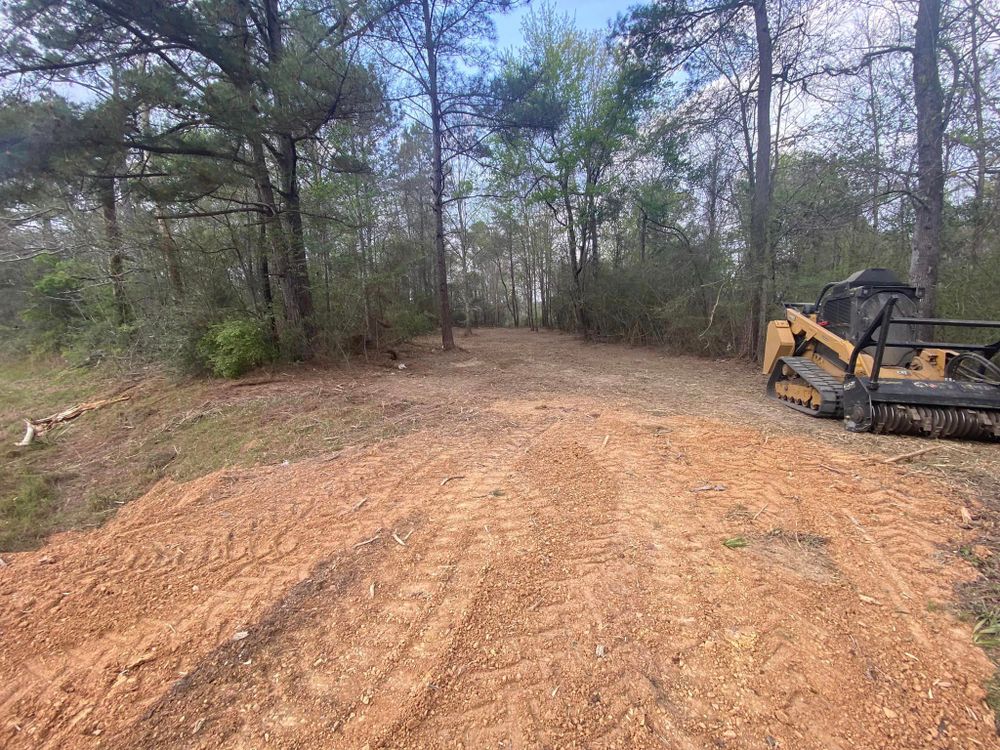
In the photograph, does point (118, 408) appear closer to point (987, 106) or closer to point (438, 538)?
point (438, 538)

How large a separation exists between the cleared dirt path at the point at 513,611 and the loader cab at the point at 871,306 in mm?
1992

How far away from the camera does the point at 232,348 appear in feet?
25.6

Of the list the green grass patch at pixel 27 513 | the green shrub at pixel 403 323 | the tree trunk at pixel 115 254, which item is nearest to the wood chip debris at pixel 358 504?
the green grass patch at pixel 27 513

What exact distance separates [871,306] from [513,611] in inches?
253

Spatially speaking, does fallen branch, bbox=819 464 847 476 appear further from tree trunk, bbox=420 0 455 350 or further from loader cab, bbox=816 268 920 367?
tree trunk, bbox=420 0 455 350

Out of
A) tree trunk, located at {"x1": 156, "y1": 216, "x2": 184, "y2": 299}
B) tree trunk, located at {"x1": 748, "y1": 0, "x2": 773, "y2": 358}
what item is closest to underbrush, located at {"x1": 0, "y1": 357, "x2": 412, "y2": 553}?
tree trunk, located at {"x1": 156, "y1": 216, "x2": 184, "y2": 299}

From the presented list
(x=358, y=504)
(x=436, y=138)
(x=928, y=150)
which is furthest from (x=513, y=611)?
(x=436, y=138)

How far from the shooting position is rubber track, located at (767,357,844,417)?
5.18m

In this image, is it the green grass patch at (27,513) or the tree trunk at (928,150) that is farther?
the tree trunk at (928,150)

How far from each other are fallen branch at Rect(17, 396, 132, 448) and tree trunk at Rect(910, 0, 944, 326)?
1384cm

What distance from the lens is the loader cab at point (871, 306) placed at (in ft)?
18.1

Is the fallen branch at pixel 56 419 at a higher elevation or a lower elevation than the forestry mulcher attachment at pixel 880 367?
lower

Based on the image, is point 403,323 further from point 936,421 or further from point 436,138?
point 936,421

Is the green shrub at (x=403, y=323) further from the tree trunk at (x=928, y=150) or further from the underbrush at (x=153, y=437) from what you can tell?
the tree trunk at (x=928, y=150)
